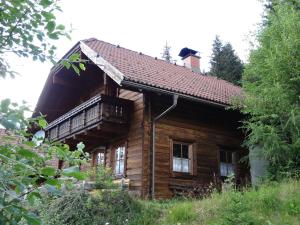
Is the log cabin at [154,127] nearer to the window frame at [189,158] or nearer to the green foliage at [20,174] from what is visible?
the window frame at [189,158]

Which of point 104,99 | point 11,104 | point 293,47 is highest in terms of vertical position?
point 293,47

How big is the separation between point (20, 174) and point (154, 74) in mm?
12352

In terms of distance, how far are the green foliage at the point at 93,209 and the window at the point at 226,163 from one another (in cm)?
614

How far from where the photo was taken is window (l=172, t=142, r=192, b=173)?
13170 mm

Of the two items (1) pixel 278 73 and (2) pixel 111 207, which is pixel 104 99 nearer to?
(2) pixel 111 207

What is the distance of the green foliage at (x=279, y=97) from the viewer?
9750 mm

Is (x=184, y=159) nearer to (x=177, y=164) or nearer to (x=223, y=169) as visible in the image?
(x=177, y=164)

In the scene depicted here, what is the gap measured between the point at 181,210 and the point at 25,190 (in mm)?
6726

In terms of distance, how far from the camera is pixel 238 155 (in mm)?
15117

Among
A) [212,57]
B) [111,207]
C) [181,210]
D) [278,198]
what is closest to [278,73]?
[278,198]

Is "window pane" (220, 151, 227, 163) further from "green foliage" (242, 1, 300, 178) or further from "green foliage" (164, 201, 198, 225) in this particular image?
"green foliage" (164, 201, 198, 225)

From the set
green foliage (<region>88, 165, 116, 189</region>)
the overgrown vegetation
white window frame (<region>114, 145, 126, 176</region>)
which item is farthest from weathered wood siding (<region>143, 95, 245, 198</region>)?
the overgrown vegetation

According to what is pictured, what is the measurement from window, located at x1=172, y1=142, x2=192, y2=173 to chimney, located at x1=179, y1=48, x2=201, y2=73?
7.94 meters

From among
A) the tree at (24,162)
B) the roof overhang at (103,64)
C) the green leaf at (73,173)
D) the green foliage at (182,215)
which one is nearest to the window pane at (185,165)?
the roof overhang at (103,64)
